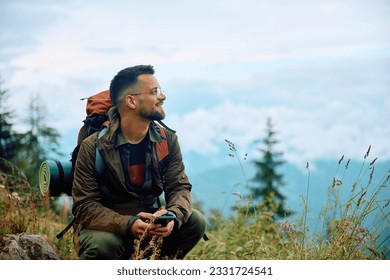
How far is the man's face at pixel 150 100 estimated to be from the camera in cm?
473

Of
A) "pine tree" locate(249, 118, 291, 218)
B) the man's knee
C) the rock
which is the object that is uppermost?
the man's knee

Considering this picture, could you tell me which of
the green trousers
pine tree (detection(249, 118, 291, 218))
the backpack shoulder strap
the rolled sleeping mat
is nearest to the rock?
the green trousers

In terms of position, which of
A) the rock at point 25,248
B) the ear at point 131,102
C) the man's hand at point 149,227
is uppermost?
the ear at point 131,102

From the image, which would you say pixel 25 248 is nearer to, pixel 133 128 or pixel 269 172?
pixel 133 128

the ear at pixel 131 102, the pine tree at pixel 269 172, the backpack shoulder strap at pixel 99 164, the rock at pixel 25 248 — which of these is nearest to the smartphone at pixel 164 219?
the backpack shoulder strap at pixel 99 164

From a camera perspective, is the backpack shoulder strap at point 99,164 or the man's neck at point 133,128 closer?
the backpack shoulder strap at point 99,164

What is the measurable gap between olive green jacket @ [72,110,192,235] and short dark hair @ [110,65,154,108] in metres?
0.15

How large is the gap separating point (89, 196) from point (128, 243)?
20.1 inches

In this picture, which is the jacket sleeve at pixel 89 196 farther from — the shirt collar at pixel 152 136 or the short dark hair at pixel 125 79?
the short dark hair at pixel 125 79

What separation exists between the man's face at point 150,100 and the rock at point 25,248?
58.2 inches

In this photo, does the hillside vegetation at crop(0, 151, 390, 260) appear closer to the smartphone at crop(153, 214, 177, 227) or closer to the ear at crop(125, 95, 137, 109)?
the smartphone at crop(153, 214, 177, 227)

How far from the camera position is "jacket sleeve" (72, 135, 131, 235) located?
15.0 feet
